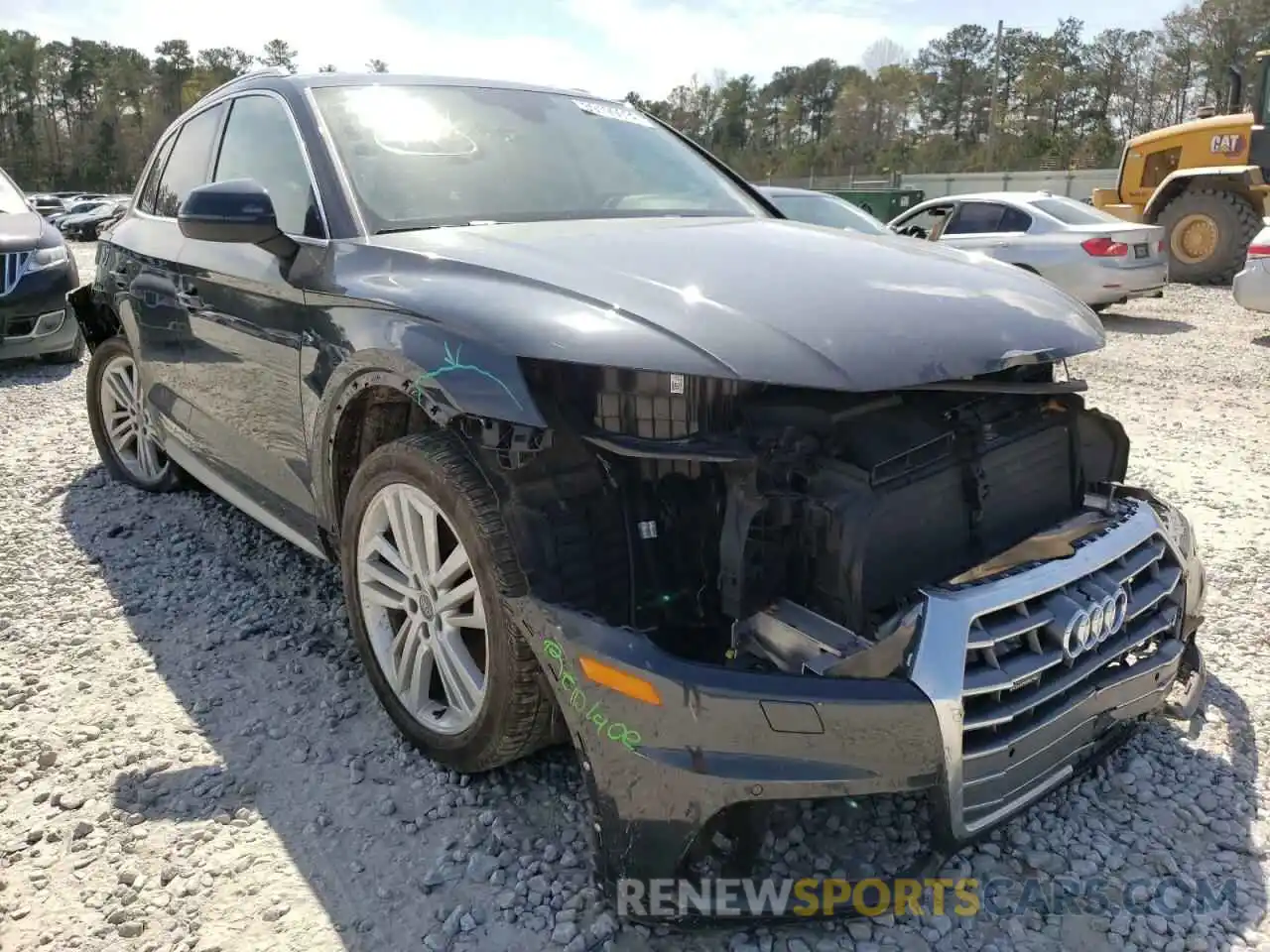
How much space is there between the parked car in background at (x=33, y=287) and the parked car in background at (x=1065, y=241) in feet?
25.9

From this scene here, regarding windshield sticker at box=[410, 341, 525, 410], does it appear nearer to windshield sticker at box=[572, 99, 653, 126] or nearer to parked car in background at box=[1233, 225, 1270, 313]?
windshield sticker at box=[572, 99, 653, 126]

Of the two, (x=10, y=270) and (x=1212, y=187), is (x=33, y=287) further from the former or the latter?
(x=1212, y=187)

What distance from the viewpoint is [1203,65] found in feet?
138

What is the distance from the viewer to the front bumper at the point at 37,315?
24.3 feet

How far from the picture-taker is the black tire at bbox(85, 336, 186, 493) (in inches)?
177

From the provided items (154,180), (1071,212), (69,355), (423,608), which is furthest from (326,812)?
(1071,212)

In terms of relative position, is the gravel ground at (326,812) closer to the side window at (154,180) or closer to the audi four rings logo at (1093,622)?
the audi four rings logo at (1093,622)

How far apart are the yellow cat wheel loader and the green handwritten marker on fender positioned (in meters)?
14.0

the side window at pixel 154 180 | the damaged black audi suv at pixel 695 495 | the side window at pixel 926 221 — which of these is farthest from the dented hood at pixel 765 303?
the side window at pixel 926 221

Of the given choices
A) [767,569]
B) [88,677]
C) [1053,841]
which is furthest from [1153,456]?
[88,677]

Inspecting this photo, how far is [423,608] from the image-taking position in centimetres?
241

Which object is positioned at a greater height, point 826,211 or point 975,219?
point 826,211

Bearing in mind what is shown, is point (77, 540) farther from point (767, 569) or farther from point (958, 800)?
point (958, 800)

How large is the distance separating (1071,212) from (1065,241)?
76cm
